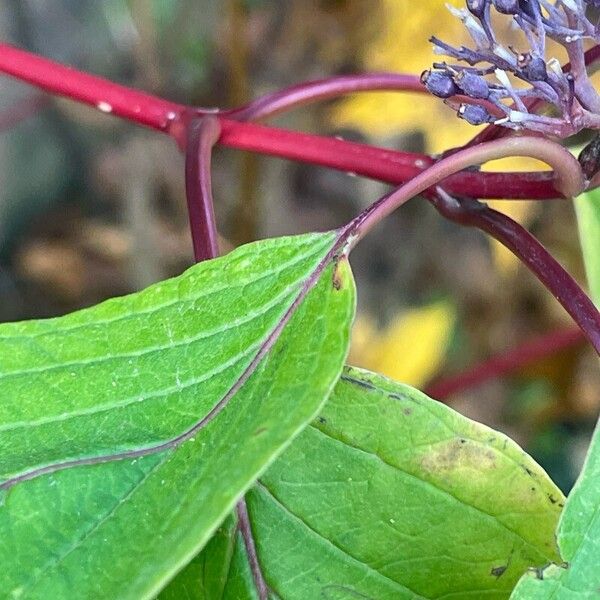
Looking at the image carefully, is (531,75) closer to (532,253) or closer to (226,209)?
(532,253)

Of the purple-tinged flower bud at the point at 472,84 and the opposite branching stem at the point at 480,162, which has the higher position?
the purple-tinged flower bud at the point at 472,84

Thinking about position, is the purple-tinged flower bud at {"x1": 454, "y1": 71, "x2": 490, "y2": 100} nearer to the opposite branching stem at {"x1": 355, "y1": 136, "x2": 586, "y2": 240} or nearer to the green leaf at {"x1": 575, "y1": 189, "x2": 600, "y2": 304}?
the opposite branching stem at {"x1": 355, "y1": 136, "x2": 586, "y2": 240}

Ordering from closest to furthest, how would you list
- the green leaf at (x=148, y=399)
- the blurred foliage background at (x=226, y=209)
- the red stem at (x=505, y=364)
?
1. the green leaf at (x=148, y=399)
2. the red stem at (x=505, y=364)
3. the blurred foliage background at (x=226, y=209)

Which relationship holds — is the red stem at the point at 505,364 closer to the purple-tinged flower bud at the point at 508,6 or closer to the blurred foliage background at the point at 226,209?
the blurred foliage background at the point at 226,209

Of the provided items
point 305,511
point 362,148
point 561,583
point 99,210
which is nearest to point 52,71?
point 362,148

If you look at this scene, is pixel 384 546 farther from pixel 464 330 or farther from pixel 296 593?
pixel 464 330

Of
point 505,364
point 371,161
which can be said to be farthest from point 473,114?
point 505,364

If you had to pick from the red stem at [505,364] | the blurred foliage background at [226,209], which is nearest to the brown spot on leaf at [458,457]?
the red stem at [505,364]
